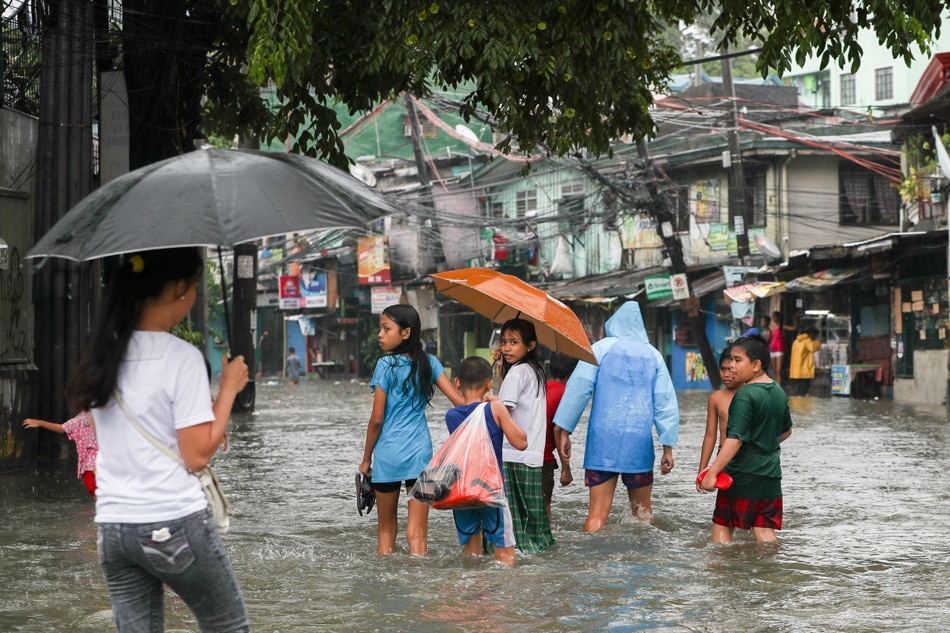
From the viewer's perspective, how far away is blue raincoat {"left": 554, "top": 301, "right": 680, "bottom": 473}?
8461 mm

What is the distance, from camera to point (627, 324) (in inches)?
345

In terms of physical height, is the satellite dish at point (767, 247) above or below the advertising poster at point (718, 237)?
below

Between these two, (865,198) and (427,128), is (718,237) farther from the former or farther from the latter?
(427,128)

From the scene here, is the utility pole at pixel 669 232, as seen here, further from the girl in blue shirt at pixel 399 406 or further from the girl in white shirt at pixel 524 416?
the girl in blue shirt at pixel 399 406

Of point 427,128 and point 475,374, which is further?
point 427,128

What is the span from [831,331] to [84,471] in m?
25.3

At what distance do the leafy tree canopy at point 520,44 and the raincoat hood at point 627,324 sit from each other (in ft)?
6.37

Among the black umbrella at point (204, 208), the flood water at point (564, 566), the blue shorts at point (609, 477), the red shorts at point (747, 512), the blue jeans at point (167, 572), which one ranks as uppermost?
the black umbrella at point (204, 208)

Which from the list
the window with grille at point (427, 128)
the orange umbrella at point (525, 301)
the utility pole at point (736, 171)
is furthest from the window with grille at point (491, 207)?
the orange umbrella at point (525, 301)

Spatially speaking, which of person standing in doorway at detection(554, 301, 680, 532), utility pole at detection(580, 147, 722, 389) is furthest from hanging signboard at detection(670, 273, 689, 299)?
person standing in doorway at detection(554, 301, 680, 532)

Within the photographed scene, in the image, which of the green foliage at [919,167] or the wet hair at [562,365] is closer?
the wet hair at [562,365]

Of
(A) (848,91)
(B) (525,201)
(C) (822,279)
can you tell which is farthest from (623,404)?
(A) (848,91)

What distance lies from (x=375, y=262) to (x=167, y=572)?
44651mm

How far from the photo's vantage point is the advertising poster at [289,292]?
51750 mm
